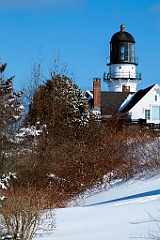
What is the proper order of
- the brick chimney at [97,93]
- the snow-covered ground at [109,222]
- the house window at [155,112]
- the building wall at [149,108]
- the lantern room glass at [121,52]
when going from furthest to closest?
1. the lantern room glass at [121,52]
2. the house window at [155,112]
3. the building wall at [149,108]
4. the brick chimney at [97,93]
5. the snow-covered ground at [109,222]

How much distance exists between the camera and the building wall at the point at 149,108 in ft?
140

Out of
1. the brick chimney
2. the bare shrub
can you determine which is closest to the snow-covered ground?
the bare shrub

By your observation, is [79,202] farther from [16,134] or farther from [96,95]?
[96,95]

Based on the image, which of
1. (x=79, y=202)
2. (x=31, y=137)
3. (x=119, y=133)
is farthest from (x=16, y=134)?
(x=79, y=202)

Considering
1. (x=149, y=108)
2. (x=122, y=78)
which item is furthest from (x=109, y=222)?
(x=122, y=78)

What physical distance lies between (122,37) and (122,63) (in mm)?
2430

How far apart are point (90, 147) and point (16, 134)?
356 centimetres

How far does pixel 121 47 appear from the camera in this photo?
5066cm

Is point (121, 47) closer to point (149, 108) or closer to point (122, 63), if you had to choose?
point (122, 63)

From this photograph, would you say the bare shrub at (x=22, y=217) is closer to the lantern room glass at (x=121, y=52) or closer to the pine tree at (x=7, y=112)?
the pine tree at (x=7, y=112)

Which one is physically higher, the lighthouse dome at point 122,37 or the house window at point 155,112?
the lighthouse dome at point 122,37

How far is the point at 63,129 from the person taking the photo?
27031 millimetres

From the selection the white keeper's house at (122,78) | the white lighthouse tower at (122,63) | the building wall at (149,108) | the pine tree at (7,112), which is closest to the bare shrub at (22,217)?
the pine tree at (7,112)

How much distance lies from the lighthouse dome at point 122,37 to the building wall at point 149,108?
900 cm
